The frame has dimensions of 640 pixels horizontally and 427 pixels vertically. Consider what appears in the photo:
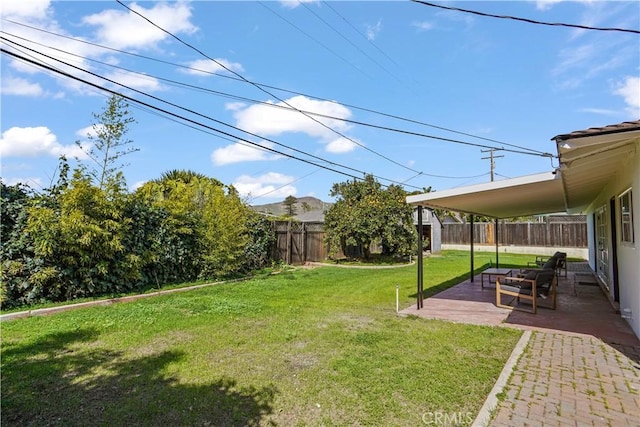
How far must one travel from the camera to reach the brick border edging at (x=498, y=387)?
317cm

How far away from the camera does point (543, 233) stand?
24.9 m

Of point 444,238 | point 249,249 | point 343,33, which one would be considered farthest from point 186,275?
point 444,238

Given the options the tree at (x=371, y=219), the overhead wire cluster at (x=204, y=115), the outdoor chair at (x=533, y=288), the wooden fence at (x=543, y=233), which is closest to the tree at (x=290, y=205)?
the wooden fence at (x=543, y=233)

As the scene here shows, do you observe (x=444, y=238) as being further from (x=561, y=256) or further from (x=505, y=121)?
(x=561, y=256)

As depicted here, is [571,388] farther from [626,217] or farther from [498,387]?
[626,217]

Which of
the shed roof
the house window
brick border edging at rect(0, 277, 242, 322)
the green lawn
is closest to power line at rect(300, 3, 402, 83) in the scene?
the shed roof

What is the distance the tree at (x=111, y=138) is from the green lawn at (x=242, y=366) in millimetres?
4195

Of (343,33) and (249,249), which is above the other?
(343,33)

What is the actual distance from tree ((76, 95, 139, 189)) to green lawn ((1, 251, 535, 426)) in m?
4.20

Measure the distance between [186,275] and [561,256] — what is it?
12511mm

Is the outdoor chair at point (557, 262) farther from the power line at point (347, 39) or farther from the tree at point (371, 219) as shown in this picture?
the power line at point (347, 39)

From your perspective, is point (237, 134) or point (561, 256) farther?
point (561, 256)

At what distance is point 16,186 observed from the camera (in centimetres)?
792

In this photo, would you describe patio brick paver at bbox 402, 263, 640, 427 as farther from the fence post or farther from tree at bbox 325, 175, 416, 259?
tree at bbox 325, 175, 416, 259
